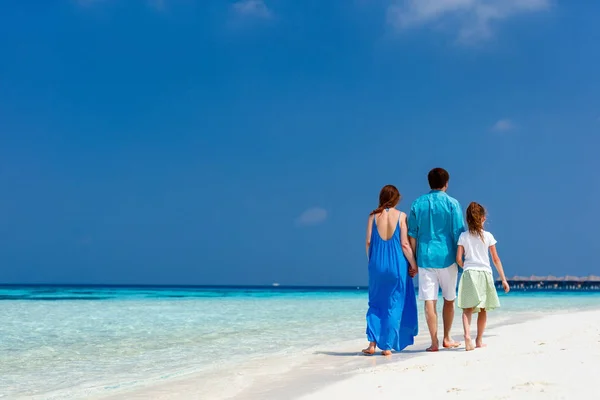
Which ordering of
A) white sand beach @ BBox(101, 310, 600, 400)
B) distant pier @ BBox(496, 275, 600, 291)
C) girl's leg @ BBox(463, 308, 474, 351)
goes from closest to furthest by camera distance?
white sand beach @ BBox(101, 310, 600, 400) → girl's leg @ BBox(463, 308, 474, 351) → distant pier @ BBox(496, 275, 600, 291)

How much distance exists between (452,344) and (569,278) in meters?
98.1

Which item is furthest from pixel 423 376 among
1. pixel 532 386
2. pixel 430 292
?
pixel 430 292

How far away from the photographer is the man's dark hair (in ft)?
19.7

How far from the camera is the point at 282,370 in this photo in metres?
5.41

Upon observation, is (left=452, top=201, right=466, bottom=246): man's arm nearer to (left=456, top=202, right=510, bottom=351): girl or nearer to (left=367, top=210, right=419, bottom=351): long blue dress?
(left=456, top=202, right=510, bottom=351): girl

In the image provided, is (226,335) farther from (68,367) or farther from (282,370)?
(282,370)

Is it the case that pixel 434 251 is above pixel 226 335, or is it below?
above

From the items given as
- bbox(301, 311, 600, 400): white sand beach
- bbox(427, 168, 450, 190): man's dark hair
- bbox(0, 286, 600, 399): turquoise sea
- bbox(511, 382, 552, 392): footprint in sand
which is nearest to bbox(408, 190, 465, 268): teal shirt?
bbox(427, 168, 450, 190): man's dark hair

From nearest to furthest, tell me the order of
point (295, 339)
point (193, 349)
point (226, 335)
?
point (193, 349)
point (295, 339)
point (226, 335)

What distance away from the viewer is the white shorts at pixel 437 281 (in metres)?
5.85

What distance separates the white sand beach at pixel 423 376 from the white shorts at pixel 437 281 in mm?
552

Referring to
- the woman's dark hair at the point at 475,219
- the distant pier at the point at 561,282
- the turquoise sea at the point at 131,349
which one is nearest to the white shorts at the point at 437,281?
the woman's dark hair at the point at 475,219

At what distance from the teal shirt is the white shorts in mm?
61

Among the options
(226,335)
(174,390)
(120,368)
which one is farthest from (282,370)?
(226,335)
